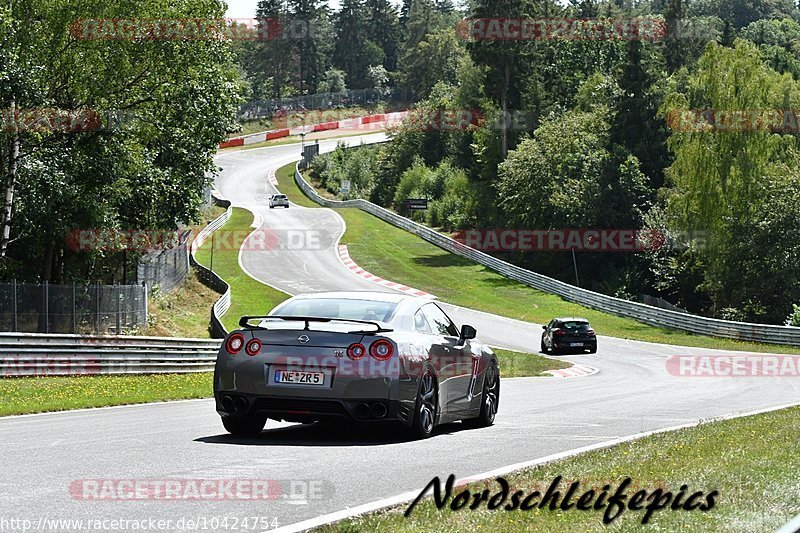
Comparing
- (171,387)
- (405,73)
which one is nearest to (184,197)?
(171,387)

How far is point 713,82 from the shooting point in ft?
215

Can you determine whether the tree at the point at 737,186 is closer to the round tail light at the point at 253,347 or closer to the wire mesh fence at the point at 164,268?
the wire mesh fence at the point at 164,268

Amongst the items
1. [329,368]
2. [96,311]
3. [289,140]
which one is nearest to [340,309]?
[329,368]

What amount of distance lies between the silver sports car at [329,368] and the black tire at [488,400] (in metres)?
1.81

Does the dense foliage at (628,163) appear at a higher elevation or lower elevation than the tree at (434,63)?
lower

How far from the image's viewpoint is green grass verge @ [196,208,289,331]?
53875 millimetres

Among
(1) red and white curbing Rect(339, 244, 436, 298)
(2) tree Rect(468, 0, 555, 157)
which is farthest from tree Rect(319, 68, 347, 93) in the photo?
(1) red and white curbing Rect(339, 244, 436, 298)

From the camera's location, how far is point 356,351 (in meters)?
11.4

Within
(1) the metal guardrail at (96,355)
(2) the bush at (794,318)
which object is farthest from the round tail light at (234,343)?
(2) the bush at (794,318)

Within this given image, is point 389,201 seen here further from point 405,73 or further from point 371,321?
point 371,321

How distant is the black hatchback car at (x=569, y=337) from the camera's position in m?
44.1

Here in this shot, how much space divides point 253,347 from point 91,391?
37.1 ft

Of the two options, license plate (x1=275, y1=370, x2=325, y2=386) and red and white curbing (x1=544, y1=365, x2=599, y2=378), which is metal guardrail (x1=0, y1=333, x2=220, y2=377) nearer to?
red and white curbing (x1=544, y1=365, x2=599, y2=378)

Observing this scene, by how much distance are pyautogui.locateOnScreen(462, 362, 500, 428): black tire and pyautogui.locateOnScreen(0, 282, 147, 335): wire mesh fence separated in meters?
18.7
